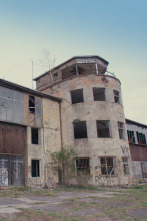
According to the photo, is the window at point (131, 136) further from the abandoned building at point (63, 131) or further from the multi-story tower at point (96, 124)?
the multi-story tower at point (96, 124)

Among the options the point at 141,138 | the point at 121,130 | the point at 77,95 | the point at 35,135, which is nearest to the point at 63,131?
the point at 35,135

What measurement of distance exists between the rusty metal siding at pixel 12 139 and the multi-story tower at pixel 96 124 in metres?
4.51

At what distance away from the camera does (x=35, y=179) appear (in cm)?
1625

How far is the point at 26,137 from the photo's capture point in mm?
16734

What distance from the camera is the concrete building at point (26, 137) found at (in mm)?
15352

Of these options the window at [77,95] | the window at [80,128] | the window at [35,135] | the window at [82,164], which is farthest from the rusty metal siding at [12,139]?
the window at [77,95]

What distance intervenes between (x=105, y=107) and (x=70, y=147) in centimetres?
499

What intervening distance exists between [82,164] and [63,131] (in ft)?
12.0

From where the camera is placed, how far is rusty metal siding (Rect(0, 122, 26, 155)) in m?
15.2

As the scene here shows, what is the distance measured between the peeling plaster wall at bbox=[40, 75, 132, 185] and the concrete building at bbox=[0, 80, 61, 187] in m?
1.60

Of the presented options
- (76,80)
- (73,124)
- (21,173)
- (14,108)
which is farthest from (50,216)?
(76,80)

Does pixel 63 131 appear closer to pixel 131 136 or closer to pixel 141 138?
pixel 131 136

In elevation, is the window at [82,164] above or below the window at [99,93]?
below

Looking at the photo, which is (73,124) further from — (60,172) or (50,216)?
(50,216)
